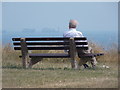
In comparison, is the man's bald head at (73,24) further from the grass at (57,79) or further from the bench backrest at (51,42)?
the grass at (57,79)

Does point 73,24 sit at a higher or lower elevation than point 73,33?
higher

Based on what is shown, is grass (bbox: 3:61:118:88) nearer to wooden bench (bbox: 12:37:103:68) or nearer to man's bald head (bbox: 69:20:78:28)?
wooden bench (bbox: 12:37:103:68)

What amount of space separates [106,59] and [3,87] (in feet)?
24.9

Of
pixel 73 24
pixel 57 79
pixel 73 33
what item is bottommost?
pixel 57 79

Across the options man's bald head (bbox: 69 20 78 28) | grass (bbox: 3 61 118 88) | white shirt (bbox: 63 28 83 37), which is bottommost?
grass (bbox: 3 61 118 88)

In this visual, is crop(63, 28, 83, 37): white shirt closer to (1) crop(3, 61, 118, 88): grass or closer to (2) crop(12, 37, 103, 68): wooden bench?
(2) crop(12, 37, 103, 68): wooden bench

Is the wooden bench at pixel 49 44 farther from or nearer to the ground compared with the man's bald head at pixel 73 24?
nearer to the ground

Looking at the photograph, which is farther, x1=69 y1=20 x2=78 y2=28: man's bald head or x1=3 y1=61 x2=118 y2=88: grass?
x1=69 y1=20 x2=78 y2=28: man's bald head

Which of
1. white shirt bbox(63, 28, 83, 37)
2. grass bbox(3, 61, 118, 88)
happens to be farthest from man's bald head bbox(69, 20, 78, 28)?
grass bbox(3, 61, 118, 88)

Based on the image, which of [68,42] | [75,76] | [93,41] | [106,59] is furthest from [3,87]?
[93,41]

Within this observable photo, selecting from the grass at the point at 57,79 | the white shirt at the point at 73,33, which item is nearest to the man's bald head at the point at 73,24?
the white shirt at the point at 73,33

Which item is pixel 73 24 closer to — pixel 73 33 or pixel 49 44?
pixel 73 33

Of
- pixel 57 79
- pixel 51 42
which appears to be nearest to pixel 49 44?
pixel 51 42

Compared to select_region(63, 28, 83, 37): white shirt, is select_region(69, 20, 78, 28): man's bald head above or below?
above
